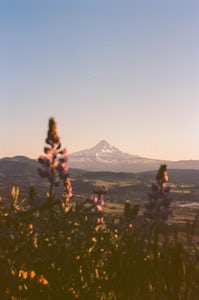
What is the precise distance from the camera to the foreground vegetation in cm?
377

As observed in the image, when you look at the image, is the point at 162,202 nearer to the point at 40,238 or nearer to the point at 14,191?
the point at 40,238

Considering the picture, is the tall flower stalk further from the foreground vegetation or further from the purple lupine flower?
the purple lupine flower

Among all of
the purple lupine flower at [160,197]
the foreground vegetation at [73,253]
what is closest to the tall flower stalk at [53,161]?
the foreground vegetation at [73,253]

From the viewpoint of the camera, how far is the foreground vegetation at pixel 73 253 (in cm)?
377

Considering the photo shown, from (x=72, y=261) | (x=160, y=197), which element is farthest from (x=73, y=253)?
(x=160, y=197)

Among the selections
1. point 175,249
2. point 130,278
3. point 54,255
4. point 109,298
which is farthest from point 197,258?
point 54,255

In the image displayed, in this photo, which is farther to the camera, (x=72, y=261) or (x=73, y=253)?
(x=73, y=253)

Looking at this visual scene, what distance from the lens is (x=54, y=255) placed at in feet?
16.8

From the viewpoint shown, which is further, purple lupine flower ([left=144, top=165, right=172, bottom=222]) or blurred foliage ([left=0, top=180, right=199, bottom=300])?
purple lupine flower ([left=144, top=165, right=172, bottom=222])

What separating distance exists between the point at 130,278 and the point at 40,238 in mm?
2411

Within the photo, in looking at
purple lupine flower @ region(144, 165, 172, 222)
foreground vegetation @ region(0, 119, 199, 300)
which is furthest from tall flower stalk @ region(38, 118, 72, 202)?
purple lupine flower @ region(144, 165, 172, 222)

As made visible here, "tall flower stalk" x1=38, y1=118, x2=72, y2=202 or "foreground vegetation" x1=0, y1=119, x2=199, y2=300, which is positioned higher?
"tall flower stalk" x1=38, y1=118, x2=72, y2=202

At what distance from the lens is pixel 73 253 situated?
17.5 ft

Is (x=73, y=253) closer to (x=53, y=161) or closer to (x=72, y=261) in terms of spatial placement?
(x=72, y=261)
